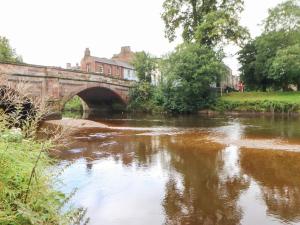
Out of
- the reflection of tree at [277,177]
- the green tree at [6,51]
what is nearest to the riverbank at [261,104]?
the reflection of tree at [277,177]

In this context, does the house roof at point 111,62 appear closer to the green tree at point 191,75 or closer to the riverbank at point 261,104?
the green tree at point 191,75

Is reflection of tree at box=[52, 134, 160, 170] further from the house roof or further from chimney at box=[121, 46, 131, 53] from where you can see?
chimney at box=[121, 46, 131, 53]

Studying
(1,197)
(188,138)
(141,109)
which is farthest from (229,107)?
(1,197)

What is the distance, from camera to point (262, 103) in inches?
1609

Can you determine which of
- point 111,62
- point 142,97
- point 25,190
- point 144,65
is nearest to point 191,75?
point 142,97

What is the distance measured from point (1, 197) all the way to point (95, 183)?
6.05 m

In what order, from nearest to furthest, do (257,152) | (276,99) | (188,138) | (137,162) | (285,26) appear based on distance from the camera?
1. (137,162)
2. (257,152)
3. (188,138)
4. (276,99)
5. (285,26)

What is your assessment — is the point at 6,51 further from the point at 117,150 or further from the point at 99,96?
the point at 117,150

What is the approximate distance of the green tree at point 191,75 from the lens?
39.2 metres

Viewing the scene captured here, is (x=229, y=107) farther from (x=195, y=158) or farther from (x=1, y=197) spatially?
(x=1, y=197)

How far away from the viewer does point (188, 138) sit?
64.1ft

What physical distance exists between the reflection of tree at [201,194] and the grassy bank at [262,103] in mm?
28162

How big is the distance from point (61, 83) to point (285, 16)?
2852 cm

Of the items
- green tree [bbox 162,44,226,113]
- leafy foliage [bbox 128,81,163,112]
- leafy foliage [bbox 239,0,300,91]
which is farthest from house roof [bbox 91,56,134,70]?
leafy foliage [bbox 239,0,300,91]
